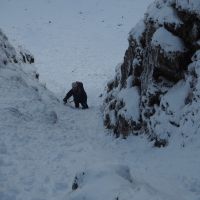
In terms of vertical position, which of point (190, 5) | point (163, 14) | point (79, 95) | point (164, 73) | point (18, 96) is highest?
point (190, 5)

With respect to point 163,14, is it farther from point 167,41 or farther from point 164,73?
point 164,73

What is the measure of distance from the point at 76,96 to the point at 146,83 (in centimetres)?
743

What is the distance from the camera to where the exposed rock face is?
945 cm

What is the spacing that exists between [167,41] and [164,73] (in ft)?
2.93

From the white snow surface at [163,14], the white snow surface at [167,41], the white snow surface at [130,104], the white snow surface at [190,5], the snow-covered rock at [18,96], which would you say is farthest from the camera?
the snow-covered rock at [18,96]

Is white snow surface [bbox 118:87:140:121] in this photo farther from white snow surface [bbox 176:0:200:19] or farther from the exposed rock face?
white snow surface [bbox 176:0:200:19]

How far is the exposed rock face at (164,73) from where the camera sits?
31.0 feet

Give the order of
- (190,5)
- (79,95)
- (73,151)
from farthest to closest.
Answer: (79,95)
(73,151)
(190,5)

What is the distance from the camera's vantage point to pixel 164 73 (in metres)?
10.5

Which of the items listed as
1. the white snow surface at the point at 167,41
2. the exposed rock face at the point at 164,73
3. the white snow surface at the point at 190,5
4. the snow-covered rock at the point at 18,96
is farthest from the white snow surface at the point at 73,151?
the white snow surface at the point at 190,5

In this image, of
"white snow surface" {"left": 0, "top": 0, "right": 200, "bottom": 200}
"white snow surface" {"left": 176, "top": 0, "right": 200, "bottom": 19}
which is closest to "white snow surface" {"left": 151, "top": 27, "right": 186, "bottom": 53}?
"white snow surface" {"left": 176, "top": 0, "right": 200, "bottom": 19}

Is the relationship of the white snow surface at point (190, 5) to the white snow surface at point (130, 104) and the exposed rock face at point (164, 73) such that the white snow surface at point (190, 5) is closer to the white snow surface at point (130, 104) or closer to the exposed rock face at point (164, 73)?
the exposed rock face at point (164, 73)

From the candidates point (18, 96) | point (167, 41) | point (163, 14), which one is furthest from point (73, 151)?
point (18, 96)

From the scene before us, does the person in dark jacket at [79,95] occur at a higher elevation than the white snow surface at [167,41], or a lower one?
lower
